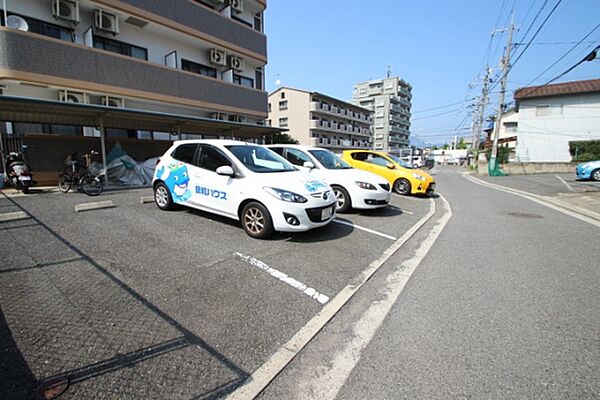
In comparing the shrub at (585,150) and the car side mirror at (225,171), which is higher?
the shrub at (585,150)

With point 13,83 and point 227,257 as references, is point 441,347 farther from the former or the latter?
point 13,83

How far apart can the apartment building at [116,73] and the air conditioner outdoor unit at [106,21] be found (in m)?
0.04

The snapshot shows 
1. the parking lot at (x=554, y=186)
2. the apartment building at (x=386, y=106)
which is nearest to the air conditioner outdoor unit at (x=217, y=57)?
the parking lot at (x=554, y=186)

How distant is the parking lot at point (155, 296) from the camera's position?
76.3 inches

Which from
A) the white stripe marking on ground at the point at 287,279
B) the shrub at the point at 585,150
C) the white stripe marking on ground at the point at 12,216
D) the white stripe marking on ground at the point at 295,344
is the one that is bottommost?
the white stripe marking on ground at the point at 295,344

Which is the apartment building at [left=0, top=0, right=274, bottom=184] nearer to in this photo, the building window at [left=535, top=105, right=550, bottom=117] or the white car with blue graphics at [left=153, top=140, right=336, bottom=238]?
the white car with blue graphics at [left=153, top=140, right=336, bottom=238]

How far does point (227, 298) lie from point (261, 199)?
1.97 meters

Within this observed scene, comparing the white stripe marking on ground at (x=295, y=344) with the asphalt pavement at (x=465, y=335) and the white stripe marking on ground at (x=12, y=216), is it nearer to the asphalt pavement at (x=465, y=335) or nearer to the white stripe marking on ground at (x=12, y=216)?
the asphalt pavement at (x=465, y=335)

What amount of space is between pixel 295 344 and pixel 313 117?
4158 centimetres

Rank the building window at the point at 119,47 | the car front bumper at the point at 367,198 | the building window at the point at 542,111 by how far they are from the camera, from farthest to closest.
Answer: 1. the building window at the point at 542,111
2. the building window at the point at 119,47
3. the car front bumper at the point at 367,198

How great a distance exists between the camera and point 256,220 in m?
4.74

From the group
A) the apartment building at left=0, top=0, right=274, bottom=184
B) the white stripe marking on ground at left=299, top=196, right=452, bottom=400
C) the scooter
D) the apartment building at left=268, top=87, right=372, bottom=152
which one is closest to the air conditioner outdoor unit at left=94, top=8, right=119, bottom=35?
the apartment building at left=0, top=0, right=274, bottom=184

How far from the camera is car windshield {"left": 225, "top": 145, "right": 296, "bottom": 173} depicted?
5.25 m

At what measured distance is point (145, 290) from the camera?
300 centimetres
